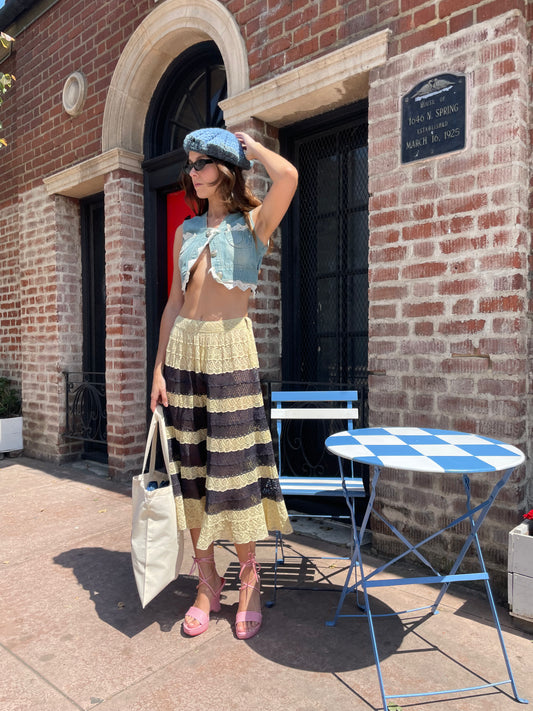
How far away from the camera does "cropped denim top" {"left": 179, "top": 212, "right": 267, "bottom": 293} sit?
91.1 inches

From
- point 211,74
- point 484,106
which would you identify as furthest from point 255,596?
point 211,74

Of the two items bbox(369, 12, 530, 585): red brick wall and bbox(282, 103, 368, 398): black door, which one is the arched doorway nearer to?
bbox(282, 103, 368, 398): black door

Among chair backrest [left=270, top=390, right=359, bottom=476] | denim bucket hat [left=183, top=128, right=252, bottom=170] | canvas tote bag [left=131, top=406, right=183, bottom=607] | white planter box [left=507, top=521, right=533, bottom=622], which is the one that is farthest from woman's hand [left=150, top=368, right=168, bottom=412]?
white planter box [left=507, top=521, right=533, bottom=622]

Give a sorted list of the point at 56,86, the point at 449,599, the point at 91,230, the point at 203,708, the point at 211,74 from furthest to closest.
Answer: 1. the point at 91,230
2. the point at 56,86
3. the point at 211,74
4. the point at 449,599
5. the point at 203,708

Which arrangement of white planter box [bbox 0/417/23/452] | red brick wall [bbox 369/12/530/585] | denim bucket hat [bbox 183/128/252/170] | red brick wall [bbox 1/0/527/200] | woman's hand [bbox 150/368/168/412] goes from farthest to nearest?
white planter box [bbox 0/417/23/452], red brick wall [bbox 1/0/527/200], red brick wall [bbox 369/12/530/585], woman's hand [bbox 150/368/168/412], denim bucket hat [bbox 183/128/252/170]

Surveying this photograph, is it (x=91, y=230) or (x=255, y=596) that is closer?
(x=255, y=596)

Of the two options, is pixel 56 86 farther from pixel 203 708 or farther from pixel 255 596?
pixel 203 708

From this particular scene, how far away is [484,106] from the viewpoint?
2.71 meters

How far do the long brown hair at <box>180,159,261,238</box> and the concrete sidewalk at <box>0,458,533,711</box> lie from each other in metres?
1.82

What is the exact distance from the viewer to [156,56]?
15.5 ft

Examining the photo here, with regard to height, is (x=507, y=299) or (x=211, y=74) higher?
(x=211, y=74)

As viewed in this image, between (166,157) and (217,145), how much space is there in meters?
2.82

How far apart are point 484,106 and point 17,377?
19.5 feet

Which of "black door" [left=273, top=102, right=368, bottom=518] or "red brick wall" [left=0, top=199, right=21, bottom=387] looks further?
"red brick wall" [left=0, top=199, right=21, bottom=387]
